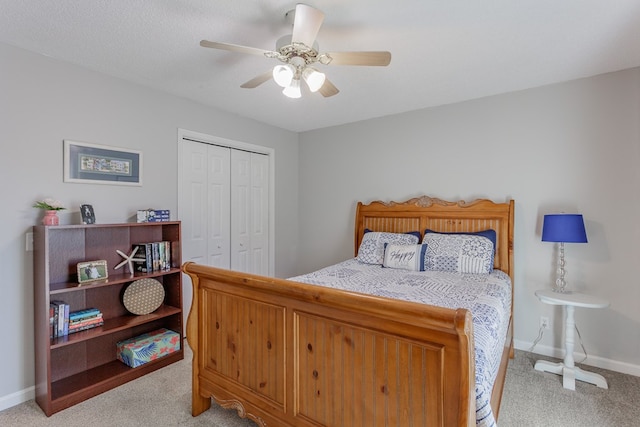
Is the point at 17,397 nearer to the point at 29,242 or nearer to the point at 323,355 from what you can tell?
the point at 29,242

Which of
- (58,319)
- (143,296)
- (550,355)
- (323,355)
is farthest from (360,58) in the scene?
(550,355)

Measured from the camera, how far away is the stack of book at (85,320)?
2.27 m

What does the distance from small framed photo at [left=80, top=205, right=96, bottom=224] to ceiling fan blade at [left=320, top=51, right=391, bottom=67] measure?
207 centimetres

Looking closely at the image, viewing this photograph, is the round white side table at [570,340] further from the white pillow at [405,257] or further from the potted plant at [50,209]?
the potted plant at [50,209]

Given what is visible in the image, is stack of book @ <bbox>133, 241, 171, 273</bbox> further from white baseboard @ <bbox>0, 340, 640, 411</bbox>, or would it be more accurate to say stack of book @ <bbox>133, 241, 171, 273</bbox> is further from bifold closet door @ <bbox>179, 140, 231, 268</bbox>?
white baseboard @ <bbox>0, 340, 640, 411</bbox>

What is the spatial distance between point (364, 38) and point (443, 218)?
200cm

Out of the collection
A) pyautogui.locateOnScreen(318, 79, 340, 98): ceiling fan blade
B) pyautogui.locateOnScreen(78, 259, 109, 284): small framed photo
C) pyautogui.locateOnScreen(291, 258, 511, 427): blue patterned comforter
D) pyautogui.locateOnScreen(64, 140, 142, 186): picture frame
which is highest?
pyautogui.locateOnScreen(318, 79, 340, 98): ceiling fan blade

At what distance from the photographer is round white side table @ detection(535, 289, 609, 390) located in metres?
2.31

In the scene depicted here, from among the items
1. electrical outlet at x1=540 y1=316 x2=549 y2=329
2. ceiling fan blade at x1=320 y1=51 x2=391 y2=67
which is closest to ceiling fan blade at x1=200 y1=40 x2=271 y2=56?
ceiling fan blade at x1=320 y1=51 x2=391 y2=67

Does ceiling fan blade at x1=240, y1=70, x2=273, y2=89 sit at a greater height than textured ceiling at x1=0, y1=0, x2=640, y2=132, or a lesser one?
lesser

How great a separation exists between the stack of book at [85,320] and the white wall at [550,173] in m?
2.98

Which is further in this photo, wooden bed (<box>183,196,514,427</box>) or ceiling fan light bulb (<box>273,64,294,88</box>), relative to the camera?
ceiling fan light bulb (<box>273,64,294,88</box>)

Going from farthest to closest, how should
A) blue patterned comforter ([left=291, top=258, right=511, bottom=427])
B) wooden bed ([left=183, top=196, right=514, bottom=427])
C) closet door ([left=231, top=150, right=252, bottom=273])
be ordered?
closet door ([left=231, top=150, right=252, bottom=273]) → blue patterned comforter ([left=291, top=258, right=511, bottom=427]) → wooden bed ([left=183, top=196, right=514, bottom=427])

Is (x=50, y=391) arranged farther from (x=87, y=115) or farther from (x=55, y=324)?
(x=87, y=115)
